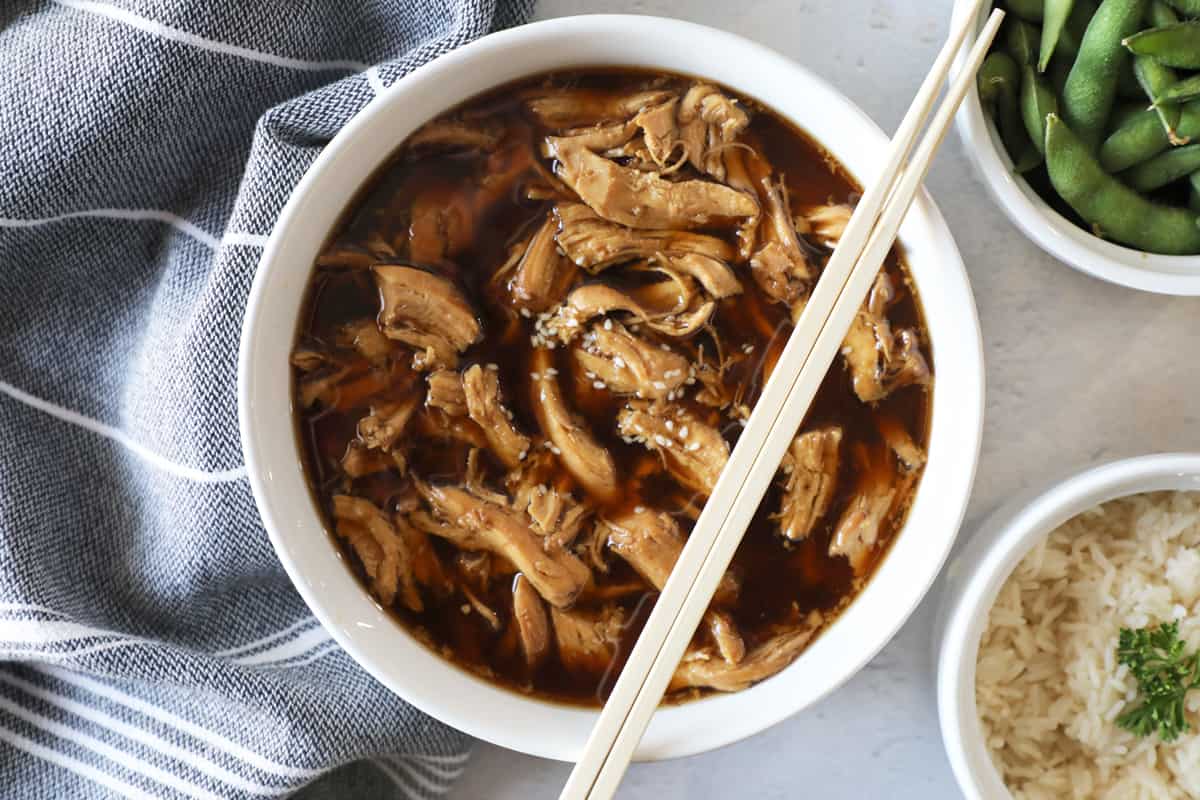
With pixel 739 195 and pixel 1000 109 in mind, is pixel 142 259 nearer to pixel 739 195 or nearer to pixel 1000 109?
pixel 739 195

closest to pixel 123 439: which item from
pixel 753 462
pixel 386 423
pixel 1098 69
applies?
pixel 386 423

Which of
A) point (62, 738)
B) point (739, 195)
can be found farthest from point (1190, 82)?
point (62, 738)

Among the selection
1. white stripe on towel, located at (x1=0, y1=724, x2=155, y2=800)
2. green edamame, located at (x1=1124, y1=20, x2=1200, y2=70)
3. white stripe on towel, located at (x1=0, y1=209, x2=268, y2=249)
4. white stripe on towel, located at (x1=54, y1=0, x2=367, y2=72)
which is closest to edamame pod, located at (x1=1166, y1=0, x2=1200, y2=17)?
green edamame, located at (x1=1124, y1=20, x2=1200, y2=70)

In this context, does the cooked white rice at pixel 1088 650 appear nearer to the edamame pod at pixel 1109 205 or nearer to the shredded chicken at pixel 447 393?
the edamame pod at pixel 1109 205

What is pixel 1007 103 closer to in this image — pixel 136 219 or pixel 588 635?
pixel 588 635

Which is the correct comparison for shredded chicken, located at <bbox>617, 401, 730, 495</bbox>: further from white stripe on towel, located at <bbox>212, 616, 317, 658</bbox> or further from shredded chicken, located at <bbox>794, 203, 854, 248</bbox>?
white stripe on towel, located at <bbox>212, 616, 317, 658</bbox>

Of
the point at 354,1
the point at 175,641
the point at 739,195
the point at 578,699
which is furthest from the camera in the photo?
the point at 175,641
